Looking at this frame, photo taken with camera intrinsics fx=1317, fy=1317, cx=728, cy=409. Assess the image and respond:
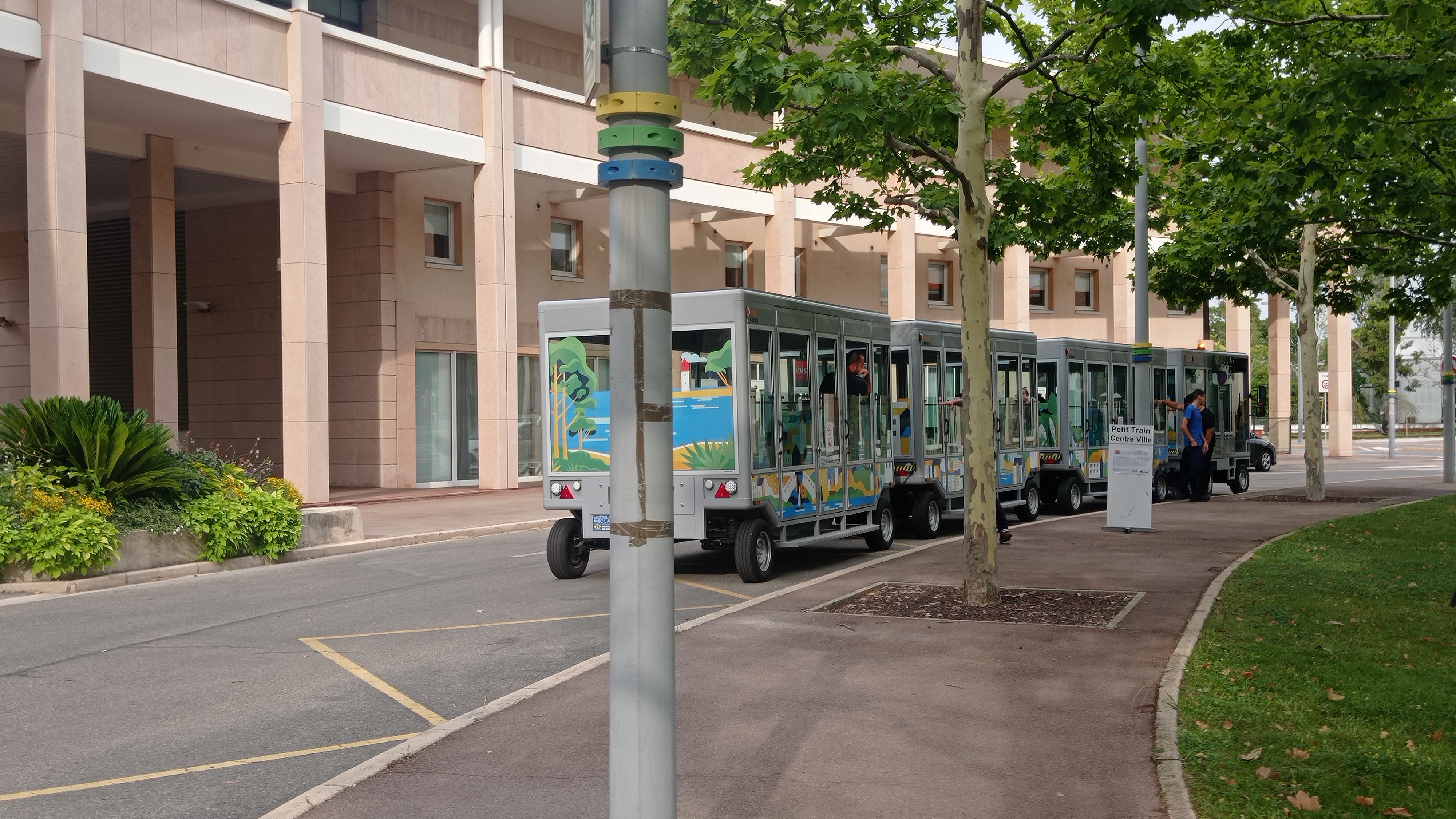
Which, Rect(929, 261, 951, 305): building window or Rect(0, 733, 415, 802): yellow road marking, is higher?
Rect(929, 261, 951, 305): building window

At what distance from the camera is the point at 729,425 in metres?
13.2

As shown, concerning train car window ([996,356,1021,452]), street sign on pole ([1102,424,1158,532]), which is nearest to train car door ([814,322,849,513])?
street sign on pole ([1102,424,1158,532])

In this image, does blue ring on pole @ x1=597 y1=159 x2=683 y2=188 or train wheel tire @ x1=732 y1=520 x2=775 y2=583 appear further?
train wheel tire @ x1=732 y1=520 x2=775 y2=583

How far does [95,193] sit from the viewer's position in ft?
97.8

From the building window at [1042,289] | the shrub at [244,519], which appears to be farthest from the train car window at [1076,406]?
the building window at [1042,289]

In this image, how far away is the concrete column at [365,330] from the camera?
28.7m

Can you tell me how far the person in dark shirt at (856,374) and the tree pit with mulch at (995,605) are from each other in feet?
12.0

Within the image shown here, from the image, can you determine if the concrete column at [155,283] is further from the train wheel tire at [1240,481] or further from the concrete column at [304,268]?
the train wheel tire at [1240,481]

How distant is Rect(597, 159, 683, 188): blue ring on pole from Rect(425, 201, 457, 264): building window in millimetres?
26983

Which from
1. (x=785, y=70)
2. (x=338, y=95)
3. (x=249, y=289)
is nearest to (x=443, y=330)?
(x=249, y=289)

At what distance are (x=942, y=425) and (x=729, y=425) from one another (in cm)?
613

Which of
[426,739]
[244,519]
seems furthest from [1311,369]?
[426,739]

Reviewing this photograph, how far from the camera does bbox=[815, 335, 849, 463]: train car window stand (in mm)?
14812

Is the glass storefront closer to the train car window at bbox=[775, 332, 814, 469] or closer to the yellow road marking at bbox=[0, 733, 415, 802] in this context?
the train car window at bbox=[775, 332, 814, 469]
